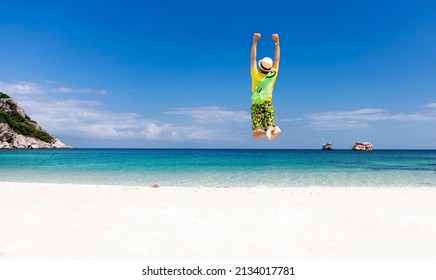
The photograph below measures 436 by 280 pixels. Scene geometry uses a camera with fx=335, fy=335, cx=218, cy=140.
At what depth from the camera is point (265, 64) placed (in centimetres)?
572

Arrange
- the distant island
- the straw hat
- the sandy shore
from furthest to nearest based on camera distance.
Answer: the distant island
the straw hat
the sandy shore

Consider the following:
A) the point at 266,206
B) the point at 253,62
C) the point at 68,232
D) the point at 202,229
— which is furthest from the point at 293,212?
Result: the point at 68,232

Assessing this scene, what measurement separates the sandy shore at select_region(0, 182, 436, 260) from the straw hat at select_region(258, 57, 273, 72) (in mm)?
Answer: 2957

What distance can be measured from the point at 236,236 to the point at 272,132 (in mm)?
1975

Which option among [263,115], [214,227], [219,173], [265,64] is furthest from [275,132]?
[219,173]

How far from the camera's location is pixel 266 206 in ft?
29.6

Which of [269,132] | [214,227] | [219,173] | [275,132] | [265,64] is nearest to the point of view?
[265,64]

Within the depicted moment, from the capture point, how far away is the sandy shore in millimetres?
5137

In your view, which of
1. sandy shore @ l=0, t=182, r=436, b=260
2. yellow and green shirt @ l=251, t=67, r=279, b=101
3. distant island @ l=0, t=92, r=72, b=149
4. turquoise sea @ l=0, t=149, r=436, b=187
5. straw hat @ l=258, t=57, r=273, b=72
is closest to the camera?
sandy shore @ l=0, t=182, r=436, b=260

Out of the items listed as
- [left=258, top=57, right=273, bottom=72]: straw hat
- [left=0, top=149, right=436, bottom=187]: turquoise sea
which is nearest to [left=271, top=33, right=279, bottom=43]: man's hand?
[left=258, top=57, right=273, bottom=72]: straw hat

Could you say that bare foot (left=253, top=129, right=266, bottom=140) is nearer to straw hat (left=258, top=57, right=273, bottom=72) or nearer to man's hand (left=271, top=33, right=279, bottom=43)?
straw hat (left=258, top=57, right=273, bottom=72)

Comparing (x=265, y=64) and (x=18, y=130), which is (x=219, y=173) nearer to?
(x=265, y=64)

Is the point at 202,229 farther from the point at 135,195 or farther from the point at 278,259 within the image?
the point at 135,195

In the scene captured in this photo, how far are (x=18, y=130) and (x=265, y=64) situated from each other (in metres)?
119
